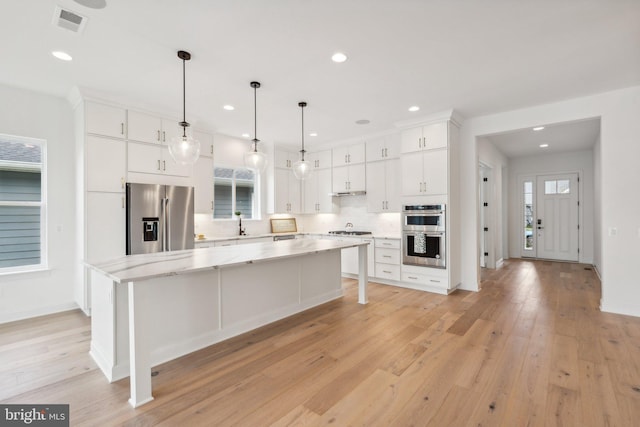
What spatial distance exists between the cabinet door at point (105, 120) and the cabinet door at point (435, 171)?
4.47 m

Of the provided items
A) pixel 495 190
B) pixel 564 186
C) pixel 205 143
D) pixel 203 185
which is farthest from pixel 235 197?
pixel 564 186

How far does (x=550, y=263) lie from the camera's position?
24.2ft

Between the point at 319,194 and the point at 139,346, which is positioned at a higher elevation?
the point at 319,194

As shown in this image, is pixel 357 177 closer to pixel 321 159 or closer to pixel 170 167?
pixel 321 159

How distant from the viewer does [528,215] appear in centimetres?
816

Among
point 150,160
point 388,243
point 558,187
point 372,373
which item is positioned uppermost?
point 150,160

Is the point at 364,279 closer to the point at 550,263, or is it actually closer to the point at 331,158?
the point at 331,158

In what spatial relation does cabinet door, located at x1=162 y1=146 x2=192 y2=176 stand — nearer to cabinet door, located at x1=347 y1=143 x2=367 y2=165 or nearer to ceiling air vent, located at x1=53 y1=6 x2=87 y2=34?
ceiling air vent, located at x1=53 y1=6 x2=87 y2=34

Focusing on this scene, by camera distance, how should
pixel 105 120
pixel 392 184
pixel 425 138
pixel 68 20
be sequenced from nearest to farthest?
pixel 68 20 < pixel 105 120 < pixel 425 138 < pixel 392 184

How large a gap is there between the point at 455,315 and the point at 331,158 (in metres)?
3.92

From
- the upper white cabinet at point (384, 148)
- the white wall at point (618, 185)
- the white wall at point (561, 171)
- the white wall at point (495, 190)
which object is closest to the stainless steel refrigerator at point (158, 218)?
the upper white cabinet at point (384, 148)

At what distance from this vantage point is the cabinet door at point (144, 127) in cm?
407

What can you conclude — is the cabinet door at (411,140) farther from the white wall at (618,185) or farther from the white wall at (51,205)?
the white wall at (51,205)

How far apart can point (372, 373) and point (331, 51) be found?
289 centimetres
